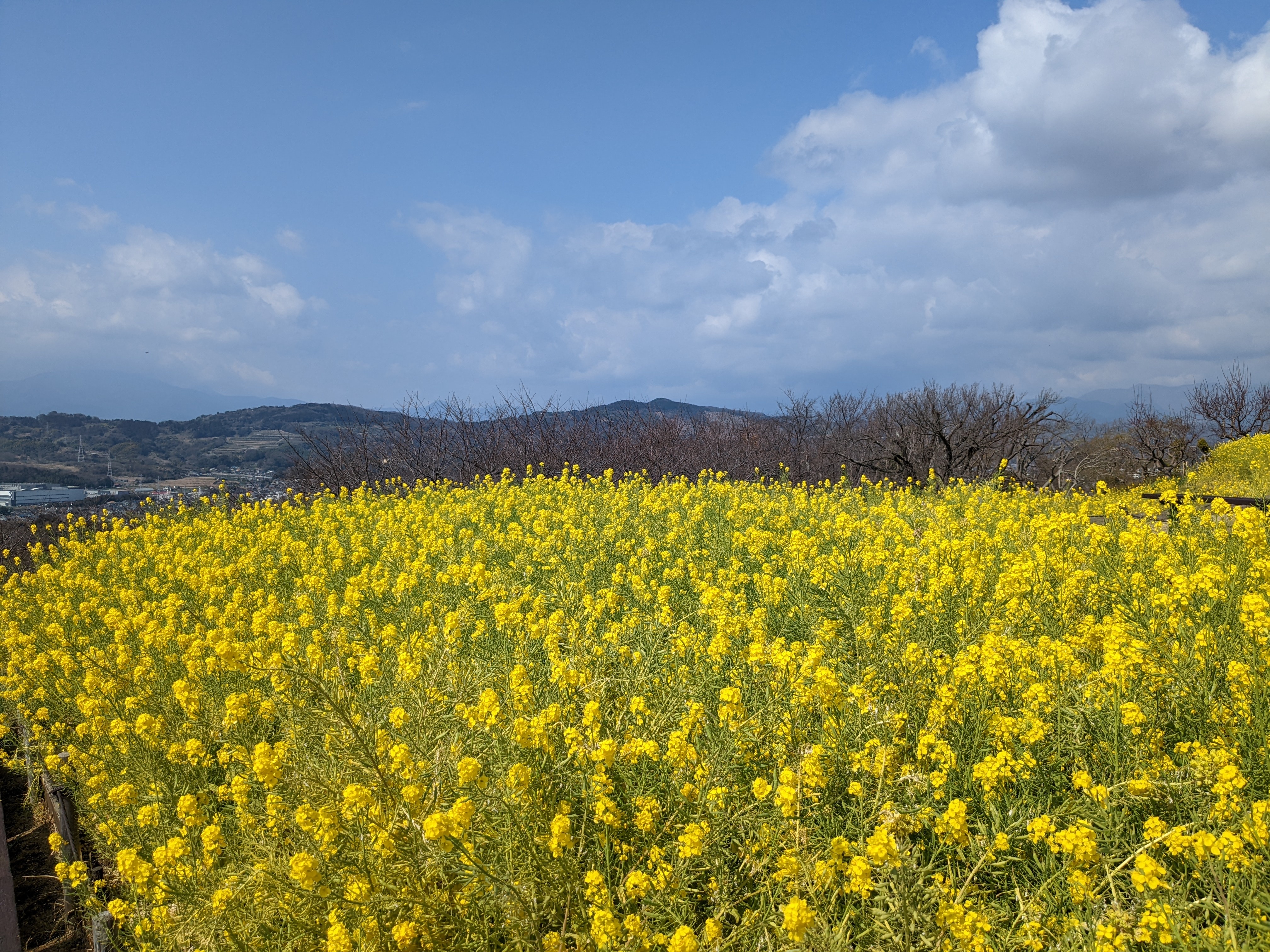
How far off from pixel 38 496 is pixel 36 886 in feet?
60.0

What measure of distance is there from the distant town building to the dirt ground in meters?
14.6

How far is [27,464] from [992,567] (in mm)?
35684

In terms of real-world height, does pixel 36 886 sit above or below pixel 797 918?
below

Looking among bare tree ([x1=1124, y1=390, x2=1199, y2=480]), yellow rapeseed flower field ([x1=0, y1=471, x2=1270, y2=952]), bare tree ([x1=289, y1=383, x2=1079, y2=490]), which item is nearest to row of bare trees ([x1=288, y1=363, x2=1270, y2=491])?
bare tree ([x1=289, y1=383, x2=1079, y2=490])

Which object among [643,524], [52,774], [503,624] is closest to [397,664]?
[503,624]

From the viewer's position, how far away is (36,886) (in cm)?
Answer: 368

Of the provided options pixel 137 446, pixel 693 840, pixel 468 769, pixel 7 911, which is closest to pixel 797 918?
pixel 693 840

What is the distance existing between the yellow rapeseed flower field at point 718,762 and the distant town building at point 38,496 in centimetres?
1536

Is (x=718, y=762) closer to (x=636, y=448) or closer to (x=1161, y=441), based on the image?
(x=636, y=448)

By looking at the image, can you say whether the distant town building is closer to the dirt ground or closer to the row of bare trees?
the row of bare trees

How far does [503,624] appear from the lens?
3.73 meters

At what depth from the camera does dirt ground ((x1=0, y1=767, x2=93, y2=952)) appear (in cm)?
324

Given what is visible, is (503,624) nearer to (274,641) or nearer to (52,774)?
(274,641)

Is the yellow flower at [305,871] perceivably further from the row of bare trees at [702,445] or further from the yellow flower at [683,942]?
the row of bare trees at [702,445]
